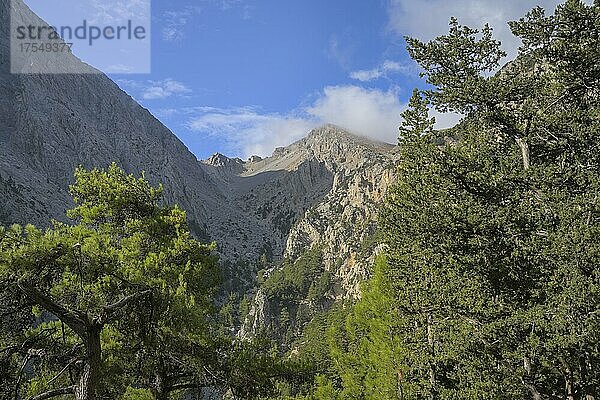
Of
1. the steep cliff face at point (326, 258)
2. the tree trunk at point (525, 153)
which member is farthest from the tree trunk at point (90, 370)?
the steep cliff face at point (326, 258)

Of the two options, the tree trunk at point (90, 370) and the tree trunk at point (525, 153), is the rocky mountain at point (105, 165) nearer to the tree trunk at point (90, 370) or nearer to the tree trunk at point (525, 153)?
the tree trunk at point (525, 153)

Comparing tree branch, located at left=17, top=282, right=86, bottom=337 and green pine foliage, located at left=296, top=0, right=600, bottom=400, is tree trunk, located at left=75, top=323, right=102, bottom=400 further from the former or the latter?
green pine foliage, located at left=296, top=0, right=600, bottom=400

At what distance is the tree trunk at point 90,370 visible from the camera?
21.4 ft

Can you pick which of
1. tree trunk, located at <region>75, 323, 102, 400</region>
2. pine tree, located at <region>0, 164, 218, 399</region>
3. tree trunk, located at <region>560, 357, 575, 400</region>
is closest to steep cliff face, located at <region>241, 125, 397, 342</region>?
tree trunk, located at <region>560, 357, 575, 400</region>

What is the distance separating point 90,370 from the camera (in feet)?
21.7

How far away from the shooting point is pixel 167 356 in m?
8.91

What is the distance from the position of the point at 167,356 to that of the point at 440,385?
10.2m

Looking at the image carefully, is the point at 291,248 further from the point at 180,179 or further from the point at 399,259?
A: the point at 399,259

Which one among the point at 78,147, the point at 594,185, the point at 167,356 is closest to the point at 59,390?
the point at 167,356

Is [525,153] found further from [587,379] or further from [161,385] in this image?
[161,385]

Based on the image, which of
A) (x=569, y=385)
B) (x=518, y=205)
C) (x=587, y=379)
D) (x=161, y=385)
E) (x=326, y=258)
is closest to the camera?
(x=161, y=385)

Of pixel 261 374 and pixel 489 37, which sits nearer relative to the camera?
pixel 261 374

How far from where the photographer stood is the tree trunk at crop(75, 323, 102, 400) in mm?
6508

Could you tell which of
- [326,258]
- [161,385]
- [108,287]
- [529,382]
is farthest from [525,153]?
[326,258]
